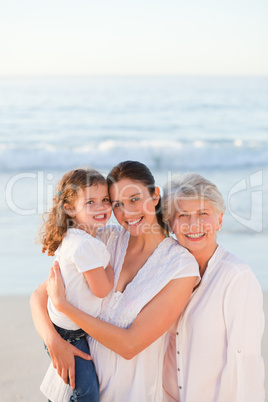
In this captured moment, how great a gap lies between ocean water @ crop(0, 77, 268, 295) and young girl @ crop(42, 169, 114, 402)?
9.14ft

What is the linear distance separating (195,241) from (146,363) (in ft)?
2.31

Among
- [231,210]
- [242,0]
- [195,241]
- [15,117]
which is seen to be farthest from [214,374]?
[242,0]

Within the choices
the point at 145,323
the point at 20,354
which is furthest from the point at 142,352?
the point at 20,354

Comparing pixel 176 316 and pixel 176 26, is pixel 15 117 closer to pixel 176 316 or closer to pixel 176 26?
pixel 176 26

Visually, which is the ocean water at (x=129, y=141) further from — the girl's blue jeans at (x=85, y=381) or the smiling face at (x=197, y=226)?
the smiling face at (x=197, y=226)

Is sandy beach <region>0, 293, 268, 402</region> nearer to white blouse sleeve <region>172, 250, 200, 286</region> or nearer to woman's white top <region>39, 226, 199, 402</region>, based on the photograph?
woman's white top <region>39, 226, 199, 402</region>

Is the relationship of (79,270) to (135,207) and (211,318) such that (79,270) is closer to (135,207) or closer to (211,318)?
(135,207)

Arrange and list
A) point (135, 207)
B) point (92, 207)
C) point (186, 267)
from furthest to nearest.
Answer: point (92, 207) → point (135, 207) → point (186, 267)

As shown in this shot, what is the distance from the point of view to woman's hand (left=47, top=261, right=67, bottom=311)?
2711 mm

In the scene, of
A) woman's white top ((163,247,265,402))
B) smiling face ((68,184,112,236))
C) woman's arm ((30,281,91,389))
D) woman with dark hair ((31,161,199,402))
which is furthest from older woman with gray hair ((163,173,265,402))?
woman's arm ((30,281,91,389))

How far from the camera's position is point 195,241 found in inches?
107

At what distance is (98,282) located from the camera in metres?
2.75

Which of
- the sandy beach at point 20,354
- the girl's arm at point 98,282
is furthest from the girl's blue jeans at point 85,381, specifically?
the sandy beach at point 20,354

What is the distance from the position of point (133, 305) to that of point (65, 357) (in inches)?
18.3
